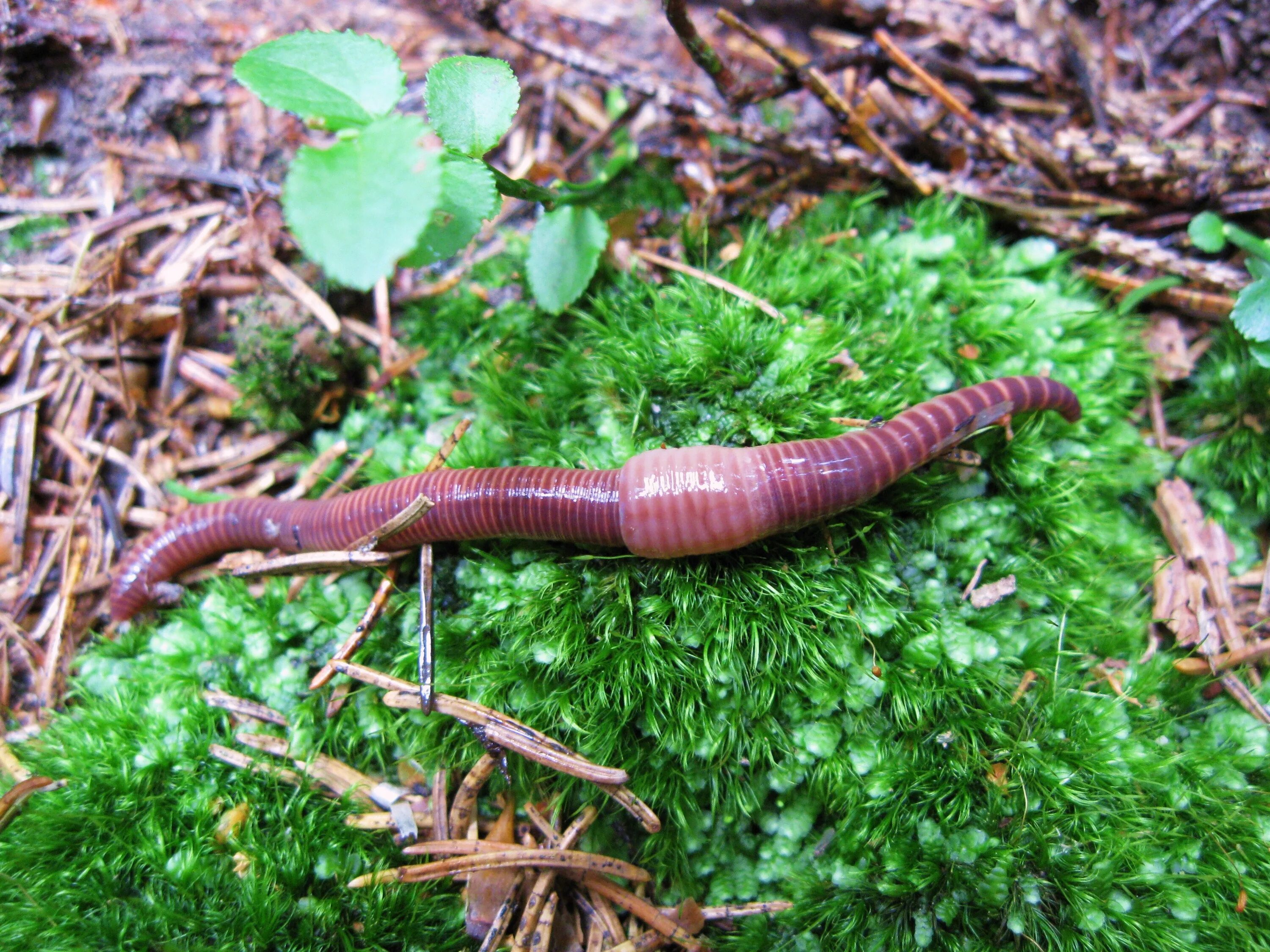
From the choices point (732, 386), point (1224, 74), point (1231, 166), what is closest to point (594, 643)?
point (732, 386)

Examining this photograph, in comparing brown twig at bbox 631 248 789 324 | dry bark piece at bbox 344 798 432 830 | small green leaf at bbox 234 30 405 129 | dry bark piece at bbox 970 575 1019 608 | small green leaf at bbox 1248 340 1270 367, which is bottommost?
dry bark piece at bbox 344 798 432 830

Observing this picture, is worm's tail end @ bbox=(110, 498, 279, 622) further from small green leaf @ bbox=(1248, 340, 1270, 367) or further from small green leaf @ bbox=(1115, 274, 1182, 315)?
small green leaf @ bbox=(1248, 340, 1270, 367)

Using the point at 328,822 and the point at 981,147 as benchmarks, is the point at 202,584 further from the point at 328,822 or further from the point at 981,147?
the point at 981,147

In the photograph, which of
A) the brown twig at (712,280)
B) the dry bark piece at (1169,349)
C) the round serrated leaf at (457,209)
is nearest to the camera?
the round serrated leaf at (457,209)

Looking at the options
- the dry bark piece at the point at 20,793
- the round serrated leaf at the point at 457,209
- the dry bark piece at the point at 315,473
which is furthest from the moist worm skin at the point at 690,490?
the dry bark piece at the point at 20,793

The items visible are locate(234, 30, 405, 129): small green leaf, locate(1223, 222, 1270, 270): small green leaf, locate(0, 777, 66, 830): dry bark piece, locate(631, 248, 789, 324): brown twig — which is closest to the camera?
locate(234, 30, 405, 129): small green leaf

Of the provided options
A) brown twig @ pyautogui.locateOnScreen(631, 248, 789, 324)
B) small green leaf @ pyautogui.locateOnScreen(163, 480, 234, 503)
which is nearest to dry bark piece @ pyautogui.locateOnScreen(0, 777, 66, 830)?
small green leaf @ pyautogui.locateOnScreen(163, 480, 234, 503)

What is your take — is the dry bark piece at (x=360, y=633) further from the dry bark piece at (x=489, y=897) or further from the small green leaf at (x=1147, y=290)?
the small green leaf at (x=1147, y=290)
